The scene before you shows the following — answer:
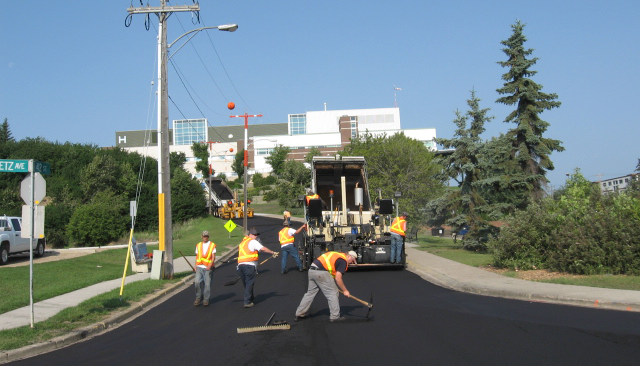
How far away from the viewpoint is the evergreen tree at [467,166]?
26016 mm

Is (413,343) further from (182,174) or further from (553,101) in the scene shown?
(182,174)

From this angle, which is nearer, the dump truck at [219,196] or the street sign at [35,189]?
the street sign at [35,189]

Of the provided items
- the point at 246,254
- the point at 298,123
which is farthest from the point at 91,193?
the point at 298,123

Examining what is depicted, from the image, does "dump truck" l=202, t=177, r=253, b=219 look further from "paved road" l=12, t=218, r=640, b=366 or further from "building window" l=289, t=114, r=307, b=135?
"building window" l=289, t=114, r=307, b=135

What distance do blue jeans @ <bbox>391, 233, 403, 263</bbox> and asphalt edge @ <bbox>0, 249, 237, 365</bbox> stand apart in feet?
22.1

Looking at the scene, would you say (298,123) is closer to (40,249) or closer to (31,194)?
(40,249)

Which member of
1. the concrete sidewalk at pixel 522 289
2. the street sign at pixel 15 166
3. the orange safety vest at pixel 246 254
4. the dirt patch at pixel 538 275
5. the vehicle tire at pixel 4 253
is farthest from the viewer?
the vehicle tire at pixel 4 253

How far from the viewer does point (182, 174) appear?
61094mm

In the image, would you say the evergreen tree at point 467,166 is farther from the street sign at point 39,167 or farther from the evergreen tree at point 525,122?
the street sign at point 39,167

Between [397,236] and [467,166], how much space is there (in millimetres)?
9361

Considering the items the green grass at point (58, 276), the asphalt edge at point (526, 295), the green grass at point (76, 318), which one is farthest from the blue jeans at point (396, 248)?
the green grass at point (58, 276)

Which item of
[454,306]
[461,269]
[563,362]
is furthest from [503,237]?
[563,362]

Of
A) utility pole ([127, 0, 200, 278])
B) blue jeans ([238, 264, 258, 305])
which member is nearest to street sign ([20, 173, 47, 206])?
blue jeans ([238, 264, 258, 305])

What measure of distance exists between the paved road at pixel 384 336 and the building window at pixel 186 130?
369 ft
